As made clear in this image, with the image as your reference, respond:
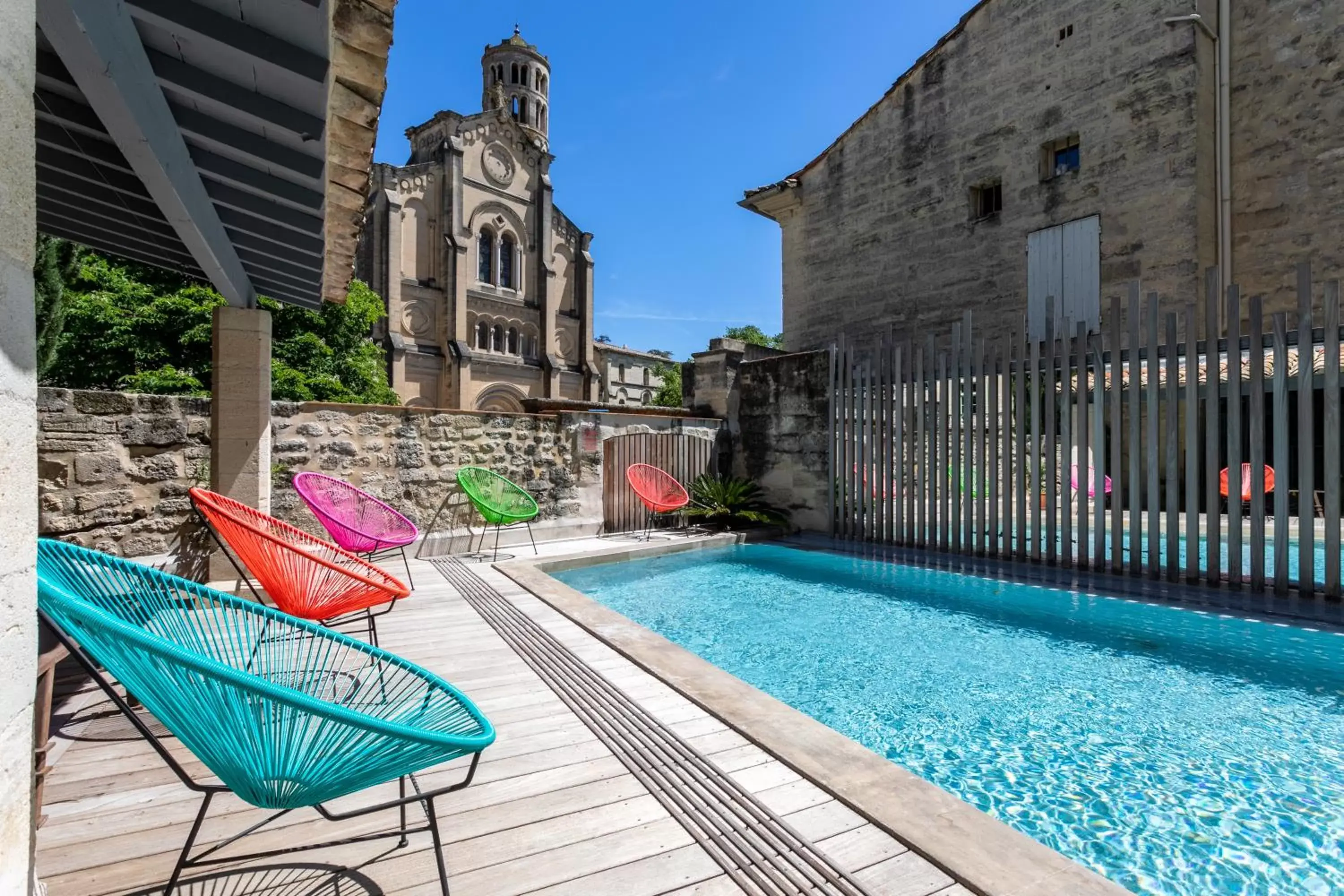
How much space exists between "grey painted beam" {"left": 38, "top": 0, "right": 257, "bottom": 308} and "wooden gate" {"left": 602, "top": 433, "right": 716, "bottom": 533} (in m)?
5.08

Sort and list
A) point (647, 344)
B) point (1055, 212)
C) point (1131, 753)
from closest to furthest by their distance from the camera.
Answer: point (1131, 753) < point (1055, 212) < point (647, 344)

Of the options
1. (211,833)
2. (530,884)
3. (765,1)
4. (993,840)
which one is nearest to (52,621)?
(211,833)

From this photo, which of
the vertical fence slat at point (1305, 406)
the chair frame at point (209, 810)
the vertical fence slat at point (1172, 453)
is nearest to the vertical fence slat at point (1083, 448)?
the vertical fence slat at point (1172, 453)

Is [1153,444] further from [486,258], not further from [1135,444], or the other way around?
[486,258]

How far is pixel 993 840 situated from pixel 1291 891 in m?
0.87

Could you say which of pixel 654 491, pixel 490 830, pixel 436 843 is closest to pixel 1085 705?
pixel 490 830

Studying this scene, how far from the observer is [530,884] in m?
1.55

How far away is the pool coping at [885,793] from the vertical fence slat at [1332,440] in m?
4.46

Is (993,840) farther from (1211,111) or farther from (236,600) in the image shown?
(1211,111)

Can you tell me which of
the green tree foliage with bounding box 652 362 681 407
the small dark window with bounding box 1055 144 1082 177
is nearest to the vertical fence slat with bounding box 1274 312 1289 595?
the small dark window with bounding box 1055 144 1082 177

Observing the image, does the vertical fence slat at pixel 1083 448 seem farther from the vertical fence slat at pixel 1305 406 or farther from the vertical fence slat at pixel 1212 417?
the vertical fence slat at pixel 1305 406

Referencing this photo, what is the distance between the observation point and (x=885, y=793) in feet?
6.39

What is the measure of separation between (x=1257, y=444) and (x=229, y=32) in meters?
6.51

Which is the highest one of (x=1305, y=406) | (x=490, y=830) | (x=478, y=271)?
(x=478, y=271)
